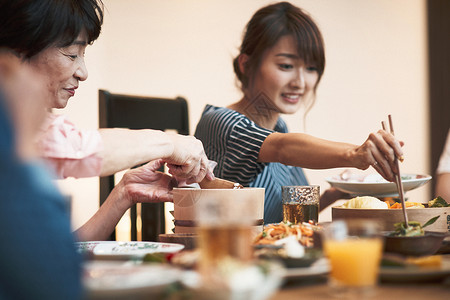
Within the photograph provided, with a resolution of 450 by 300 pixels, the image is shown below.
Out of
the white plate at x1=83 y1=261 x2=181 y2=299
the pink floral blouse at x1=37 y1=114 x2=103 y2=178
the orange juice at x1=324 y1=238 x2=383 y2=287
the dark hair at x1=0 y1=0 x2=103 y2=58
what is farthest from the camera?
the dark hair at x1=0 y1=0 x2=103 y2=58

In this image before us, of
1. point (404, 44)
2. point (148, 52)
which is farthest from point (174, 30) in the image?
point (404, 44)

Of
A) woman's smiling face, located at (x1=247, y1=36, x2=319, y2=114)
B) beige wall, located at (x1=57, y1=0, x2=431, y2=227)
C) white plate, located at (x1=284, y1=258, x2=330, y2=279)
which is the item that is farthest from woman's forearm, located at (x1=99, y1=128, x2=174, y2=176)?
beige wall, located at (x1=57, y1=0, x2=431, y2=227)

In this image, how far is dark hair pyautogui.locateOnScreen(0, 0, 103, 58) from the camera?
1372 millimetres

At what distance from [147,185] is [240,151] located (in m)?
0.52

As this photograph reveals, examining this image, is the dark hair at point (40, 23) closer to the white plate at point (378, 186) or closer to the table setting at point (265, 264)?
the table setting at point (265, 264)

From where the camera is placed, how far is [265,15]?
2.16m

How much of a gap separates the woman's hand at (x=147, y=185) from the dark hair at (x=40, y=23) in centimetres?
39

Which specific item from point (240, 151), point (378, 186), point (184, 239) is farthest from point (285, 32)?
point (184, 239)

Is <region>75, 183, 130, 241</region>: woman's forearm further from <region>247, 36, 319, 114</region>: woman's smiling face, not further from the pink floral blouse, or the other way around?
<region>247, 36, 319, 114</region>: woman's smiling face

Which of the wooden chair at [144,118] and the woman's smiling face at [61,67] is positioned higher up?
the woman's smiling face at [61,67]

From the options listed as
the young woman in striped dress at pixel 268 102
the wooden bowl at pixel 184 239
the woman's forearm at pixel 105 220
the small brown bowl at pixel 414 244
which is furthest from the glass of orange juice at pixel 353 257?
the young woman in striped dress at pixel 268 102

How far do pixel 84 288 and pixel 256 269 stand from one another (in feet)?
0.56

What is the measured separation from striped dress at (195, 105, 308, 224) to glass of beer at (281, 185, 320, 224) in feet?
1.58

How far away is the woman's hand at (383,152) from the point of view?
51.5 inches
